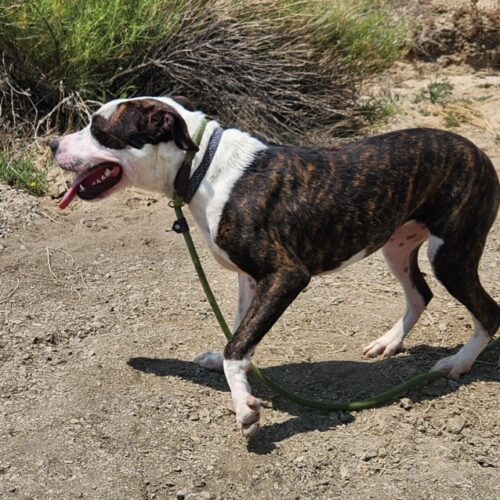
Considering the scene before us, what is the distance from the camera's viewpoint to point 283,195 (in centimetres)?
473

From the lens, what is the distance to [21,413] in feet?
15.7

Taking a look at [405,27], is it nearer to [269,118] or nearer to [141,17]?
[269,118]

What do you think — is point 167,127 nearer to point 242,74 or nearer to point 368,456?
point 368,456

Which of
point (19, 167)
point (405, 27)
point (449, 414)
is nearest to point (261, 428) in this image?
point (449, 414)

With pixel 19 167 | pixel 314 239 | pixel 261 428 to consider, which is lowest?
pixel 19 167

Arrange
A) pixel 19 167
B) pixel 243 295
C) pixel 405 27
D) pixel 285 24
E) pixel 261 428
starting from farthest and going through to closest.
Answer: pixel 405 27, pixel 285 24, pixel 19 167, pixel 243 295, pixel 261 428

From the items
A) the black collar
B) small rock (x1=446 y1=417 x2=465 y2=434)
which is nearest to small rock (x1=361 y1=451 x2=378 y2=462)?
small rock (x1=446 y1=417 x2=465 y2=434)

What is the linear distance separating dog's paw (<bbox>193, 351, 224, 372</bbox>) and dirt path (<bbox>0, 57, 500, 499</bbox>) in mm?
42

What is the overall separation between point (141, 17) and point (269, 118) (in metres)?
1.50

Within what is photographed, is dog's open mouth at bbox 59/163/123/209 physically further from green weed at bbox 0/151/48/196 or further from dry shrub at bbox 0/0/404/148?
dry shrub at bbox 0/0/404/148

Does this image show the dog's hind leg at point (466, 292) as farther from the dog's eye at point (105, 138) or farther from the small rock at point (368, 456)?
the dog's eye at point (105, 138)

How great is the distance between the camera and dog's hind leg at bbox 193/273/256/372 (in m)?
5.09

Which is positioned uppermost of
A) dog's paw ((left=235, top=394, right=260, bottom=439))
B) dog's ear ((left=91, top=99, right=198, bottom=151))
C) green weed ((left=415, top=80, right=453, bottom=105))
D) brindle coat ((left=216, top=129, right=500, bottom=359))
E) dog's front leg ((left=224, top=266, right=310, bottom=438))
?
dog's ear ((left=91, top=99, right=198, bottom=151))

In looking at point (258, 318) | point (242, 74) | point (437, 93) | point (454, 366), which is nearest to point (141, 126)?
point (258, 318)
